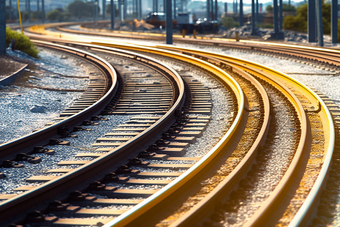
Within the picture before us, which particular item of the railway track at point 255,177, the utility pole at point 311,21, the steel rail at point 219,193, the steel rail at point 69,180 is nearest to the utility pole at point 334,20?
the utility pole at point 311,21

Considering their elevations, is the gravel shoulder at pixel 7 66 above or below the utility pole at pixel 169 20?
below

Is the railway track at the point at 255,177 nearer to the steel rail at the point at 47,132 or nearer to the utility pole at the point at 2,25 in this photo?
the steel rail at the point at 47,132

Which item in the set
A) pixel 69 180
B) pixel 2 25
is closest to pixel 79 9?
pixel 2 25

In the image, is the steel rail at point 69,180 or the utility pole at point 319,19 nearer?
the steel rail at point 69,180

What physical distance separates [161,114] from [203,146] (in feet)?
8.12

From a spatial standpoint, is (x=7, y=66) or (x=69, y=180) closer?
(x=69, y=180)

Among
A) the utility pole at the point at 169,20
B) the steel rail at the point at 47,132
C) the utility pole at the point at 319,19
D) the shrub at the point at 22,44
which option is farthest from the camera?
the utility pole at the point at 169,20

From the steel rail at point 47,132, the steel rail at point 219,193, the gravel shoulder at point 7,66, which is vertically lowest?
the steel rail at point 219,193

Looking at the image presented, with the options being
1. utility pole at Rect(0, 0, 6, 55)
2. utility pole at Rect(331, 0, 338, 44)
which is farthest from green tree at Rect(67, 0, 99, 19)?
utility pole at Rect(0, 0, 6, 55)

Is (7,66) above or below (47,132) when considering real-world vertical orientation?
above

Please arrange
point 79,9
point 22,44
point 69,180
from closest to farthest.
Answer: point 69,180
point 22,44
point 79,9

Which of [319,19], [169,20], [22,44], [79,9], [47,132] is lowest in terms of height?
[47,132]

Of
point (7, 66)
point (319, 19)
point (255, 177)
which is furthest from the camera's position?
point (319, 19)

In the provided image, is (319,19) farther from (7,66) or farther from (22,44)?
(7,66)
